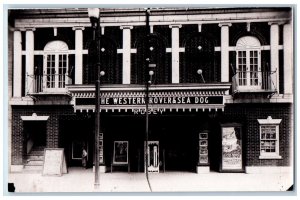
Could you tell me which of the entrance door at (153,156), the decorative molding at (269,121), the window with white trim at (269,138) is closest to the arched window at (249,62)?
the decorative molding at (269,121)

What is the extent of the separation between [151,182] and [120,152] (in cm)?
183

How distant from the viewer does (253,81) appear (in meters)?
12.2

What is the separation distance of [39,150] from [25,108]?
143 centimetres

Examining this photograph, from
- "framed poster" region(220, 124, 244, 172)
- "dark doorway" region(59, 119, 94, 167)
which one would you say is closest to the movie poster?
"framed poster" region(220, 124, 244, 172)

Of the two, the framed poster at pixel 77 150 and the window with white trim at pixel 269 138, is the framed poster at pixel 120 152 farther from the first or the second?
the window with white trim at pixel 269 138

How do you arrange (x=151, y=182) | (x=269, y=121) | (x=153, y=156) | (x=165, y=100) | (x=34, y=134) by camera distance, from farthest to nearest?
(x=34, y=134), (x=153, y=156), (x=269, y=121), (x=165, y=100), (x=151, y=182)

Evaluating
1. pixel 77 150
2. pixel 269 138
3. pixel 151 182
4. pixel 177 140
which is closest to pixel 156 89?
pixel 177 140

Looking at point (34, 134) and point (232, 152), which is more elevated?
point (34, 134)

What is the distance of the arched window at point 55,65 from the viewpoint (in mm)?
12250

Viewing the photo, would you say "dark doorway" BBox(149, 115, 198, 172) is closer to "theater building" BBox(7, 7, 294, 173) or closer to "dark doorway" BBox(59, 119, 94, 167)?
"theater building" BBox(7, 7, 294, 173)

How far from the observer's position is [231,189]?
1088cm

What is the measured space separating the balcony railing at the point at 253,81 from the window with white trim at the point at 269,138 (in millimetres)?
992

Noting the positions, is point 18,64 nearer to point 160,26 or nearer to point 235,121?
point 160,26

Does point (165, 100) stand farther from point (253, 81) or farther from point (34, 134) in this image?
point (34, 134)
